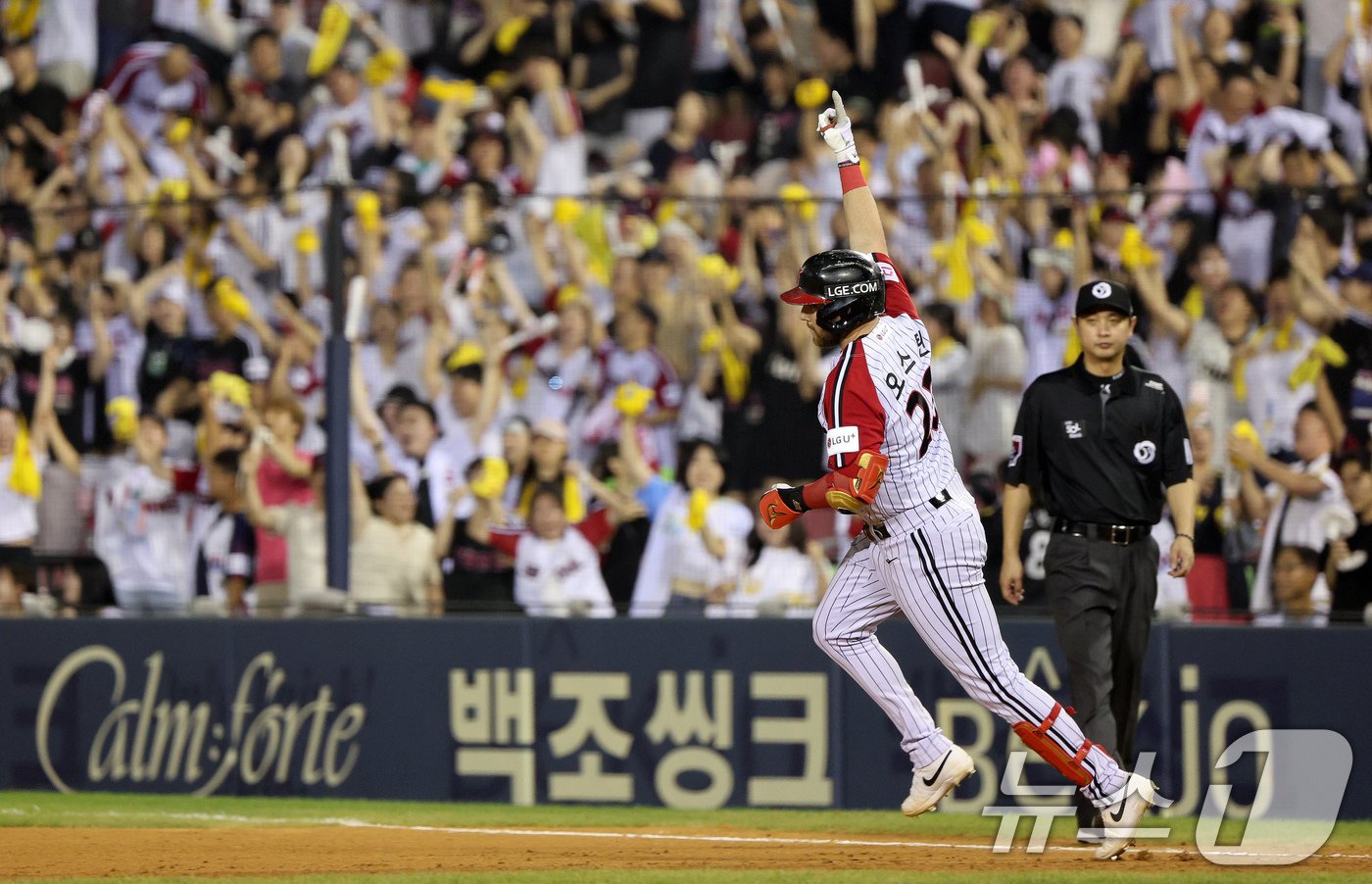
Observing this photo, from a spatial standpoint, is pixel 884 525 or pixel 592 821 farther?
pixel 592 821

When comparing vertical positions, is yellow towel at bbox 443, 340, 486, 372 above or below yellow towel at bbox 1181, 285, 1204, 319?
below

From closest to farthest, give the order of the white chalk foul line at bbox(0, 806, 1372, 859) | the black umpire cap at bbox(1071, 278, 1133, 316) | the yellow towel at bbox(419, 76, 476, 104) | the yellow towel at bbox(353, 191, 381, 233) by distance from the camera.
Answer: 1. the white chalk foul line at bbox(0, 806, 1372, 859)
2. the black umpire cap at bbox(1071, 278, 1133, 316)
3. the yellow towel at bbox(353, 191, 381, 233)
4. the yellow towel at bbox(419, 76, 476, 104)

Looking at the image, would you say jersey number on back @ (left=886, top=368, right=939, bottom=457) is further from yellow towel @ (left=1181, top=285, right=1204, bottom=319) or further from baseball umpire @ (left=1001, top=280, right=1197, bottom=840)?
yellow towel @ (left=1181, top=285, right=1204, bottom=319)

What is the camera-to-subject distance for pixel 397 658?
10.9 m

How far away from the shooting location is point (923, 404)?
277 inches

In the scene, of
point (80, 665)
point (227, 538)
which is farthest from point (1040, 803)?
point (80, 665)

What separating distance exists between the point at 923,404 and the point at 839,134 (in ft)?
4.32

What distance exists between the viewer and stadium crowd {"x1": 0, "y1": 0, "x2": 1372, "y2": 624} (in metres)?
10.1

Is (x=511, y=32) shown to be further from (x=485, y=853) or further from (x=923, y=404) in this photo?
(x=923, y=404)

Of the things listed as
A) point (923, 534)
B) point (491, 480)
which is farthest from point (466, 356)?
point (923, 534)

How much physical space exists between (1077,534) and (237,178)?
9056 millimetres

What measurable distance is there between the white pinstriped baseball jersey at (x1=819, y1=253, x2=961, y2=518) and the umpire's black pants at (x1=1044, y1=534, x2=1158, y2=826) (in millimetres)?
985

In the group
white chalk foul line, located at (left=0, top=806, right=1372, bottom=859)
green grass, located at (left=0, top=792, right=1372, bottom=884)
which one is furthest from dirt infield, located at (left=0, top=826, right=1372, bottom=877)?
green grass, located at (left=0, top=792, right=1372, bottom=884)

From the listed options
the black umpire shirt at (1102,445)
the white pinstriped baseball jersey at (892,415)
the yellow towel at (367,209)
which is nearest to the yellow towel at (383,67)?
the yellow towel at (367,209)
